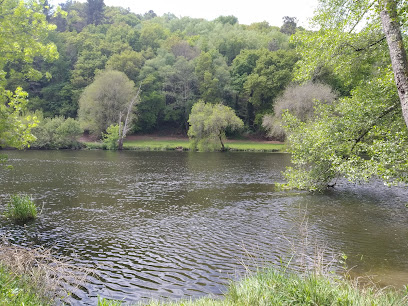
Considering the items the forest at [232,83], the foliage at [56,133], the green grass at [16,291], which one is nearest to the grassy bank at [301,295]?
the green grass at [16,291]

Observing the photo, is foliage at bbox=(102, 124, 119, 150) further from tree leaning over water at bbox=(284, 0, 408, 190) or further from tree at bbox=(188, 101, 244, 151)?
tree leaning over water at bbox=(284, 0, 408, 190)

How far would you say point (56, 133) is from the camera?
201 ft

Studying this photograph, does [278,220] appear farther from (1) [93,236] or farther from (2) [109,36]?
(2) [109,36]

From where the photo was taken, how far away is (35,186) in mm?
24641

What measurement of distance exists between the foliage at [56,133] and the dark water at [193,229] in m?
34.4

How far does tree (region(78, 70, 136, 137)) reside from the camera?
220 ft

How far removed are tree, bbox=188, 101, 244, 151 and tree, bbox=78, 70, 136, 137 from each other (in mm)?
16956

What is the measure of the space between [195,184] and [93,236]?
14000mm

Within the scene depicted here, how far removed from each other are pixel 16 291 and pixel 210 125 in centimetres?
5233

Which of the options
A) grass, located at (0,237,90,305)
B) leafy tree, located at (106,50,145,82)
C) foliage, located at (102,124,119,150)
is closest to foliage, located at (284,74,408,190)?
grass, located at (0,237,90,305)

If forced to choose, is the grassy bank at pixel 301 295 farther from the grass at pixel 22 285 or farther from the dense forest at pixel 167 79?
the dense forest at pixel 167 79

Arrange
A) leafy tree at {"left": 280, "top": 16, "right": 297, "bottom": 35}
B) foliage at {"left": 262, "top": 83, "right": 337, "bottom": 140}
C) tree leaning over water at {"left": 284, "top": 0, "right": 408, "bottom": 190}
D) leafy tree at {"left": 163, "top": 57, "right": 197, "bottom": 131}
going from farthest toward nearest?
1. leafy tree at {"left": 280, "top": 16, "right": 297, "bottom": 35}
2. leafy tree at {"left": 163, "top": 57, "right": 197, "bottom": 131}
3. foliage at {"left": 262, "top": 83, "right": 337, "bottom": 140}
4. tree leaning over water at {"left": 284, "top": 0, "right": 408, "bottom": 190}

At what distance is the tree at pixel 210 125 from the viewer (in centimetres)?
5741

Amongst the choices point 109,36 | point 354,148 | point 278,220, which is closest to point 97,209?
point 278,220
